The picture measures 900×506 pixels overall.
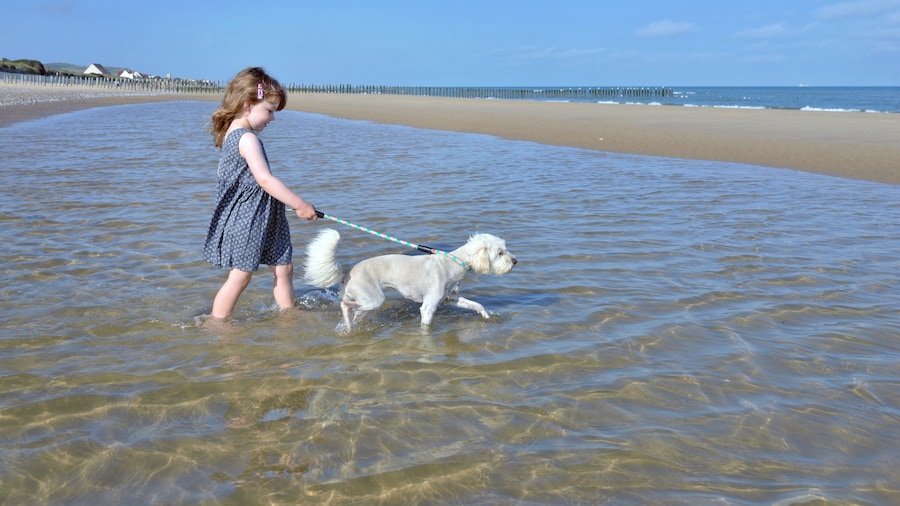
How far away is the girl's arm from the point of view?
16.8 ft

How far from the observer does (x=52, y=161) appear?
1404cm

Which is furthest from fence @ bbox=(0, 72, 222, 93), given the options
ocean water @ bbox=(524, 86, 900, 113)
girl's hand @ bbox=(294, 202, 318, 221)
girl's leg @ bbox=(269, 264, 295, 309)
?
girl's hand @ bbox=(294, 202, 318, 221)

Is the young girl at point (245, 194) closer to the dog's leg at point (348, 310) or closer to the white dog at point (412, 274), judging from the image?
the white dog at point (412, 274)

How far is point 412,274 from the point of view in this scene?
5.71 metres

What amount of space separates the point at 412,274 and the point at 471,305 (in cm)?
61

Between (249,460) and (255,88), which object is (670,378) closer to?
(249,460)

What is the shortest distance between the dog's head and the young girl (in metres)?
1.38

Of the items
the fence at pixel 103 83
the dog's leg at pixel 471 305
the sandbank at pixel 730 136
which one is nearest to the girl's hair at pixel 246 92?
the dog's leg at pixel 471 305

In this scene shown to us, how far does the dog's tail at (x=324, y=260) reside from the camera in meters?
5.43

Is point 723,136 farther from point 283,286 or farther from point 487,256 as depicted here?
point 283,286

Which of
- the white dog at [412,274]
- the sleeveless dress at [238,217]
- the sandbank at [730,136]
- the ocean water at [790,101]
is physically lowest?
the white dog at [412,274]

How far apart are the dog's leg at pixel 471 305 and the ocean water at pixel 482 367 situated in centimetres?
11

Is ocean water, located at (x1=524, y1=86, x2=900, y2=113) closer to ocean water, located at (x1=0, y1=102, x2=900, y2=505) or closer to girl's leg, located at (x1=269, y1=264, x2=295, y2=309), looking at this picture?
ocean water, located at (x1=0, y1=102, x2=900, y2=505)

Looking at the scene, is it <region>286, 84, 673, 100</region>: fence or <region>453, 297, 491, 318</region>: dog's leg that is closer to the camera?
<region>453, 297, 491, 318</region>: dog's leg
